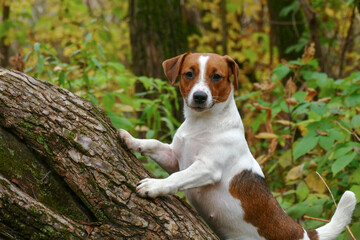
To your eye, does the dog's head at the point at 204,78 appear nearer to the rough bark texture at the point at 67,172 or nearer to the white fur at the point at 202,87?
the white fur at the point at 202,87

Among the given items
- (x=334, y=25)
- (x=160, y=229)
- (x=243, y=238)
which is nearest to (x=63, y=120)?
(x=160, y=229)

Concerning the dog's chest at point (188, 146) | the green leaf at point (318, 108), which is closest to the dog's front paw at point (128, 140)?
the dog's chest at point (188, 146)

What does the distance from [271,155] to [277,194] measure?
671mm

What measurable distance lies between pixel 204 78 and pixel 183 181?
2.74ft

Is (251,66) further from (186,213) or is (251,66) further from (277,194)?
(186,213)

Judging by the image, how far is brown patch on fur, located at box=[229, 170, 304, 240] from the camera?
295 centimetres

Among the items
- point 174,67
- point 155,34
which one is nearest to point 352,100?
point 174,67

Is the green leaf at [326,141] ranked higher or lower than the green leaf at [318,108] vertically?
lower

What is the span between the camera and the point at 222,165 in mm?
2873

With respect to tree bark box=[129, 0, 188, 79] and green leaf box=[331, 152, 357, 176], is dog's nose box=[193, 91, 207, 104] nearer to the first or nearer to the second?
green leaf box=[331, 152, 357, 176]

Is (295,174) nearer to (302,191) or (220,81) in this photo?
(302,191)

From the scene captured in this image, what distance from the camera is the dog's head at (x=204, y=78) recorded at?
2.98 m

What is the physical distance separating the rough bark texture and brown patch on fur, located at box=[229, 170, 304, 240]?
2.05 feet

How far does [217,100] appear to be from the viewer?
3066mm
